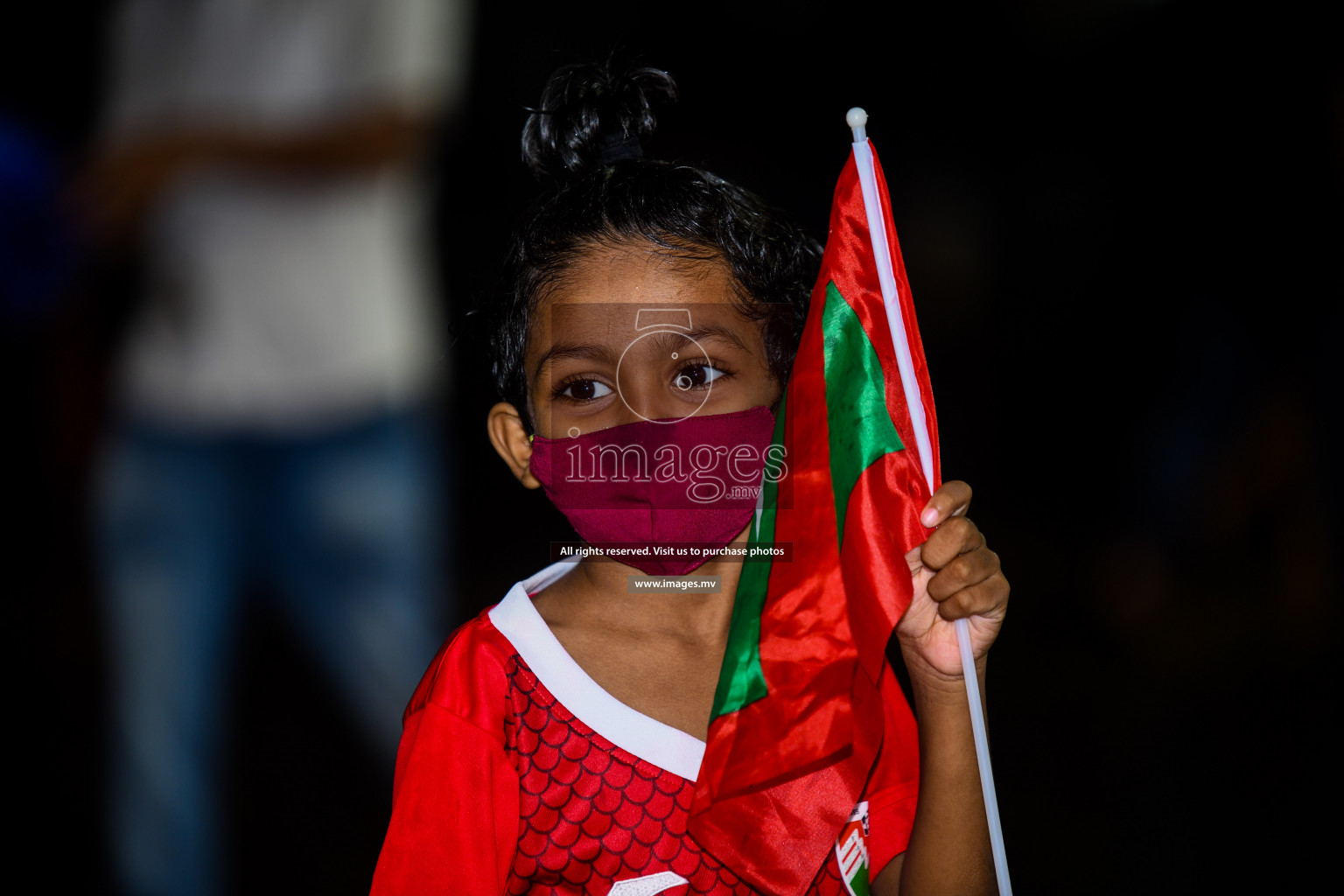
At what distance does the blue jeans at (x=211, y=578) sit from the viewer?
1.76 meters

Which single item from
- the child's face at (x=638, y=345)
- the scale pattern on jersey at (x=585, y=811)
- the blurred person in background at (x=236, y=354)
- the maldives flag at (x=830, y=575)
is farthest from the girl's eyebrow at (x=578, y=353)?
the blurred person in background at (x=236, y=354)

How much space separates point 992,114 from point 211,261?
4.17 metres

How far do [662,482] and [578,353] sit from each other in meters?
0.13

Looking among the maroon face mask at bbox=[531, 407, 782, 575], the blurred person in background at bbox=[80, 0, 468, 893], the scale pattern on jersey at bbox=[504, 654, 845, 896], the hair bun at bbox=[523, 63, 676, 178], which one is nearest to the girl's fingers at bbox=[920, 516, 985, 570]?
the maroon face mask at bbox=[531, 407, 782, 575]

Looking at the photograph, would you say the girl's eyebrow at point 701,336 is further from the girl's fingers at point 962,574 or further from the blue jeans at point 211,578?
the blue jeans at point 211,578

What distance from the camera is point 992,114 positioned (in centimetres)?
515

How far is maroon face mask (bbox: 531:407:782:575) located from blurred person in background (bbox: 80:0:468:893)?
916mm

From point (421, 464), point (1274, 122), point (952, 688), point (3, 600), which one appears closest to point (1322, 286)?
point (1274, 122)

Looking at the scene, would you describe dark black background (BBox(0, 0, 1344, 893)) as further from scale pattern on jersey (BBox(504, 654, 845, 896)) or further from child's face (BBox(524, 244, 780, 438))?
scale pattern on jersey (BBox(504, 654, 845, 896))

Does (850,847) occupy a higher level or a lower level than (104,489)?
lower

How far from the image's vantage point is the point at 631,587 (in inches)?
40.8

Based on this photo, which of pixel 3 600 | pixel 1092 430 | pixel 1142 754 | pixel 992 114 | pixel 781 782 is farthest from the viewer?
pixel 992 114

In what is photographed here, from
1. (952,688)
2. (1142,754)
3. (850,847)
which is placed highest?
(952,688)

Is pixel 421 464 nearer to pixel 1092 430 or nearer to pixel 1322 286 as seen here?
pixel 1322 286
